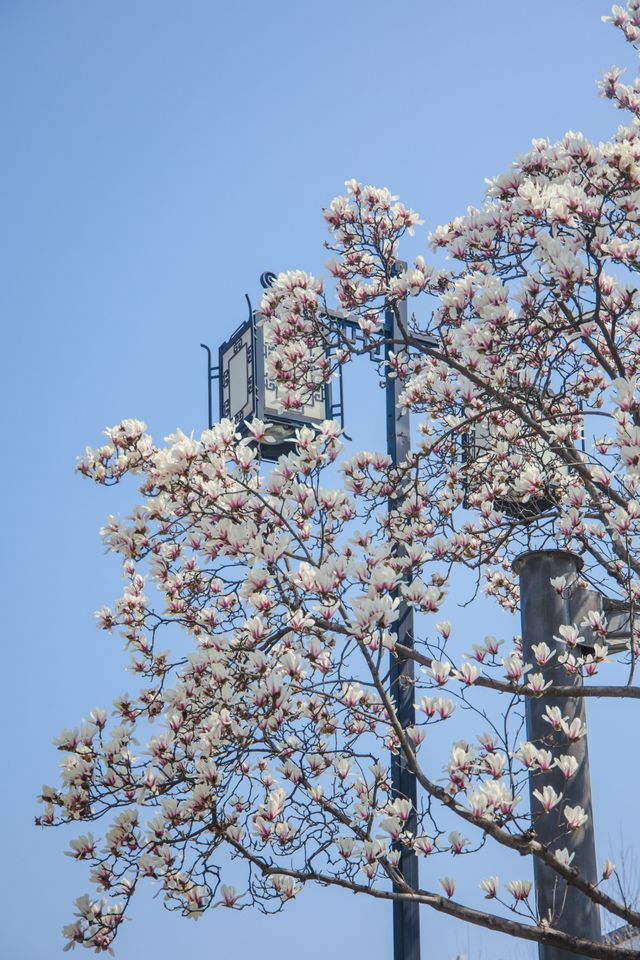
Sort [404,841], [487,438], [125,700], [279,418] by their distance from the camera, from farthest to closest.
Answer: [279,418] → [487,438] → [125,700] → [404,841]

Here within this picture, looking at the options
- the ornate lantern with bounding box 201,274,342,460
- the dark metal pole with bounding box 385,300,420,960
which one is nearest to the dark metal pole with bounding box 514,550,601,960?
the dark metal pole with bounding box 385,300,420,960

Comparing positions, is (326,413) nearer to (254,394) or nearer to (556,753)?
(254,394)

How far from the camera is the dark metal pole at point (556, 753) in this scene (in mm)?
4734

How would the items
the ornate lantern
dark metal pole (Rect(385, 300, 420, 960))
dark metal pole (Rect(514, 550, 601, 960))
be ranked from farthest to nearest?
the ornate lantern, dark metal pole (Rect(385, 300, 420, 960)), dark metal pole (Rect(514, 550, 601, 960))

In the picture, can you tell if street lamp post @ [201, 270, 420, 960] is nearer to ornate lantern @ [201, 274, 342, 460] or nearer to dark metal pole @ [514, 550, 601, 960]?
→ ornate lantern @ [201, 274, 342, 460]

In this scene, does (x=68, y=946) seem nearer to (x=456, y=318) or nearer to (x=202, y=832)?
(x=202, y=832)

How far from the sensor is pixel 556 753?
4.97 meters

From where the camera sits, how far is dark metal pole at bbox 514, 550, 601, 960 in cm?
473

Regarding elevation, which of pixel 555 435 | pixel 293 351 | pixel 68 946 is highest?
pixel 293 351

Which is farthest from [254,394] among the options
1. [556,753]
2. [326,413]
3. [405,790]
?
[556,753]

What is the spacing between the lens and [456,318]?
19.1ft

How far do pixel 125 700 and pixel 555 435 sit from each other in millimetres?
2493

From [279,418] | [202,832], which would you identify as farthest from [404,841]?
[279,418]

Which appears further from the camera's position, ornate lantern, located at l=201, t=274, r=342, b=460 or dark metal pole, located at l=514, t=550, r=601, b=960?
ornate lantern, located at l=201, t=274, r=342, b=460
